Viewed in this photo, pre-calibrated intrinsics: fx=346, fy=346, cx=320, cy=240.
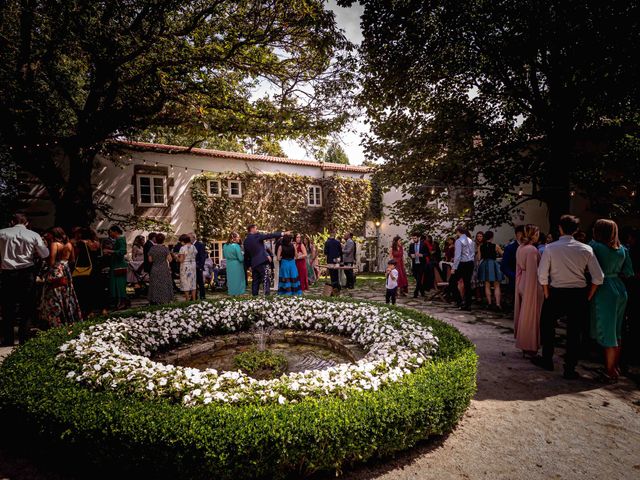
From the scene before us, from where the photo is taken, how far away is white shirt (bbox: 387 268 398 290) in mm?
9133

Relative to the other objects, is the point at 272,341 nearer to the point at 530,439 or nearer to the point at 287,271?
the point at 287,271

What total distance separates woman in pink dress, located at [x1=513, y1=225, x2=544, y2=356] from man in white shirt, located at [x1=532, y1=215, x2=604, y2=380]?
43cm

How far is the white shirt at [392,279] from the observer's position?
9133 mm

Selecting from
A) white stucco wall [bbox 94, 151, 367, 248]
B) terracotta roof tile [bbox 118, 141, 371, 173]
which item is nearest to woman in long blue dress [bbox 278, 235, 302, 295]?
terracotta roof tile [bbox 118, 141, 371, 173]

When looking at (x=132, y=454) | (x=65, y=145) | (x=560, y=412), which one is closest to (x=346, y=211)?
(x=65, y=145)

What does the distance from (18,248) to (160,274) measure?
276cm

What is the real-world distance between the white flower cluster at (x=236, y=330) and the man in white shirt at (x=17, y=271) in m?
2.01

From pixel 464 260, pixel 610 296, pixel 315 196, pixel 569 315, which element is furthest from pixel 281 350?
pixel 315 196

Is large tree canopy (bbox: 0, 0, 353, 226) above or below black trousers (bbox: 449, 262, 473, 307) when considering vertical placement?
above

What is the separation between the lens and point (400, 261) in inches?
461

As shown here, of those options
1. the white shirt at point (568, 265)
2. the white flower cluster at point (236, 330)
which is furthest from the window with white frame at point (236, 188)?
the white shirt at point (568, 265)

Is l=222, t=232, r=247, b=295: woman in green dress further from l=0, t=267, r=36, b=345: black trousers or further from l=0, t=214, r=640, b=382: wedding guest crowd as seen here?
l=0, t=267, r=36, b=345: black trousers

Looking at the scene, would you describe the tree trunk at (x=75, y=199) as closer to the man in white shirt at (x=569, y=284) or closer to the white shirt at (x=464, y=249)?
the white shirt at (x=464, y=249)

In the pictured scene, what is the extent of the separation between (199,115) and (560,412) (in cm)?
1269
